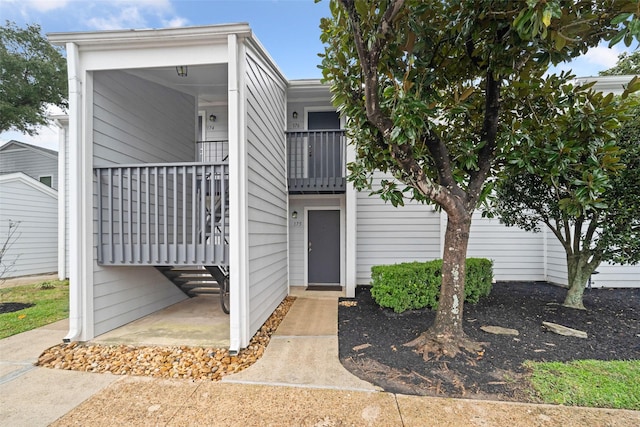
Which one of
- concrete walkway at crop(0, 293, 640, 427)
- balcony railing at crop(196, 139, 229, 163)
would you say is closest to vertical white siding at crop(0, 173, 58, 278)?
balcony railing at crop(196, 139, 229, 163)

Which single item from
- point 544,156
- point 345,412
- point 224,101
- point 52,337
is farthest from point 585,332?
point 224,101

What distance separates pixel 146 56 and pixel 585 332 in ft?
21.2

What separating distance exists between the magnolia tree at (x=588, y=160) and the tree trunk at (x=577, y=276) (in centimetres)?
7

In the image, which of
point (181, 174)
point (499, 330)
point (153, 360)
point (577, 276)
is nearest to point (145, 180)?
point (181, 174)

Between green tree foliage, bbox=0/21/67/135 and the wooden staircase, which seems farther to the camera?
green tree foliage, bbox=0/21/67/135

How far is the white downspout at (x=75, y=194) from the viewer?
3.58 m

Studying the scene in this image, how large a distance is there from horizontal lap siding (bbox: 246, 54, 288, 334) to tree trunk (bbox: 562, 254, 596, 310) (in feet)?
16.0

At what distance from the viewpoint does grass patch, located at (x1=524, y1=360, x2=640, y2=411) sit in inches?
97.0

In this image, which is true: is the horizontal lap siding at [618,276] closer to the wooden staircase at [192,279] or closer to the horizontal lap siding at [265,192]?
the horizontal lap siding at [265,192]

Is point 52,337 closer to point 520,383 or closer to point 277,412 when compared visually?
point 277,412

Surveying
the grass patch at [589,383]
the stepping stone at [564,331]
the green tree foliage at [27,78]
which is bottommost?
the grass patch at [589,383]

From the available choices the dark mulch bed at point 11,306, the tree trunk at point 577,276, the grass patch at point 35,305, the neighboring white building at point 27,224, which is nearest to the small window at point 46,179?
the neighboring white building at point 27,224

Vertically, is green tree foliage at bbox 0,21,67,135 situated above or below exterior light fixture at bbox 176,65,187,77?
above

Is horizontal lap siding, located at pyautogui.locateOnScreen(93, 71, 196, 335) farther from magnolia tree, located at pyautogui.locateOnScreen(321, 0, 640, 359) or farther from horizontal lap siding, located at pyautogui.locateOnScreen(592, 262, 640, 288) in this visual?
horizontal lap siding, located at pyautogui.locateOnScreen(592, 262, 640, 288)
